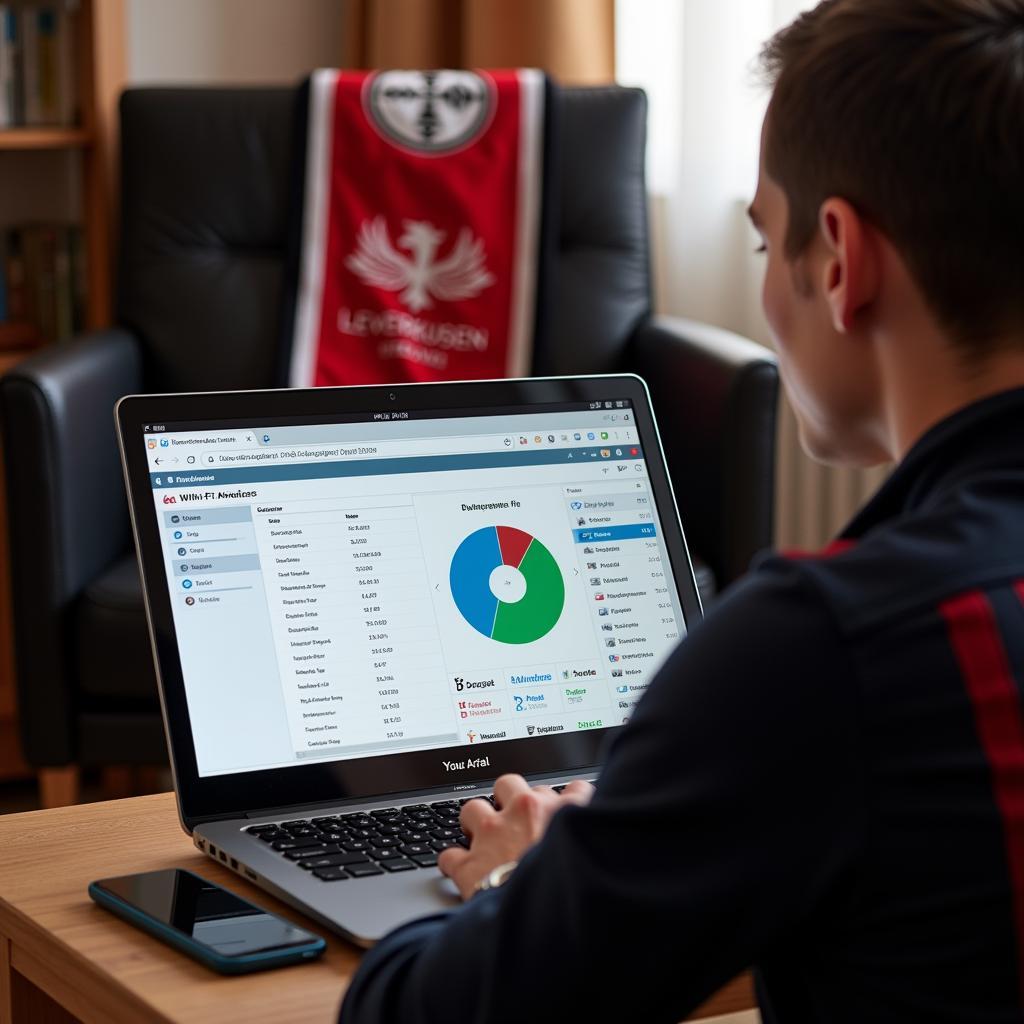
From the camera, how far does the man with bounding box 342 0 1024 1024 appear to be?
55 centimetres

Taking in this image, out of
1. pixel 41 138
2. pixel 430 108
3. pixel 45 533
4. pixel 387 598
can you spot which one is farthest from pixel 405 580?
pixel 41 138

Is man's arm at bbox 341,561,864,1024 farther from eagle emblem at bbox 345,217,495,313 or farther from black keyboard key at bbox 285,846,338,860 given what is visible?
eagle emblem at bbox 345,217,495,313

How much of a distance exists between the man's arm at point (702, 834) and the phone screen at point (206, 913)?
0.59ft

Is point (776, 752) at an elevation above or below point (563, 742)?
above

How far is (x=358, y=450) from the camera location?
39.0 inches

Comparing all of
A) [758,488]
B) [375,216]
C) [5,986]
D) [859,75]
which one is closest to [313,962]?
[5,986]

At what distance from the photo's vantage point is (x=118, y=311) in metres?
2.59

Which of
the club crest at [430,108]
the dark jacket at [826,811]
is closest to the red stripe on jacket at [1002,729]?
the dark jacket at [826,811]

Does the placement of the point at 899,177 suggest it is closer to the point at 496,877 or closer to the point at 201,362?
the point at 496,877

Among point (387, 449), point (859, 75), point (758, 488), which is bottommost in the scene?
point (758, 488)

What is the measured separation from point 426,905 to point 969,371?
1.21 ft

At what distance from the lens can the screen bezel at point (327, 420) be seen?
902 mm

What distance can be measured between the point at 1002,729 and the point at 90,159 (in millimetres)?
2472

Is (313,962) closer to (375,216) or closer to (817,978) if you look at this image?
(817,978)
